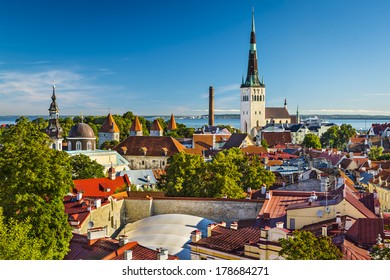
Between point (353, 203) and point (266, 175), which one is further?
point (266, 175)

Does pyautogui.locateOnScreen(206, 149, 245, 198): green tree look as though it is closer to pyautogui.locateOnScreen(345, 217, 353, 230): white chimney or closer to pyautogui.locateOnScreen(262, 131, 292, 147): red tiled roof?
pyautogui.locateOnScreen(345, 217, 353, 230): white chimney

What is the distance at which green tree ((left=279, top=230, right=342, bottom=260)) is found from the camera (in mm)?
4605

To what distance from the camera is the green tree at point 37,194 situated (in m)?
6.31

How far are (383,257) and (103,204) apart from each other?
5.99 m

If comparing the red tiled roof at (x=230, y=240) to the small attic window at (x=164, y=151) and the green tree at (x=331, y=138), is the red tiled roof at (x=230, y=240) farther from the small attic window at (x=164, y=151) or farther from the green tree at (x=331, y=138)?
the green tree at (x=331, y=138)

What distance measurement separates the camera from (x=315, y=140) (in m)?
34.5

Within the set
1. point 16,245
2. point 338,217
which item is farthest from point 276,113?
point 16,245

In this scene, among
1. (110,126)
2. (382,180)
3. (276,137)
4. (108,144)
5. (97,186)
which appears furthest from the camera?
(276,137)

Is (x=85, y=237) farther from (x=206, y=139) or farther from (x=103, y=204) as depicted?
(x=206, y=139)

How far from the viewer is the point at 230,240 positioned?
266 inches

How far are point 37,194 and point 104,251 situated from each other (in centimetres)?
105

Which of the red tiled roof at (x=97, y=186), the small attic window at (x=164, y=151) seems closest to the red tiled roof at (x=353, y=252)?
the red tiled roof at (x=97, y=186)

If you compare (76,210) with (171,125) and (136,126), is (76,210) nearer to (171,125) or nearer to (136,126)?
(136,126)
